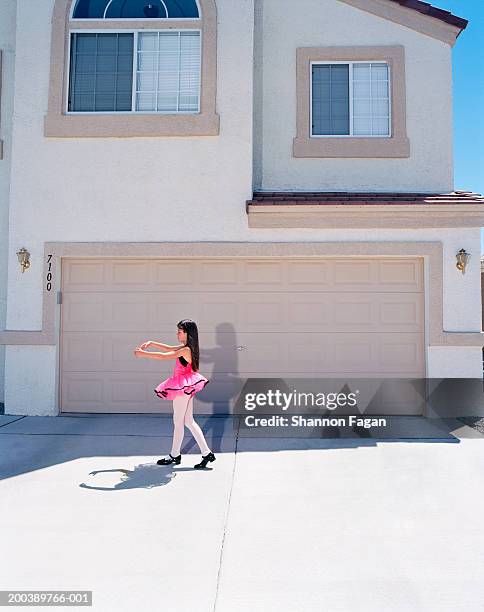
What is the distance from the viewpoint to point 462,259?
26.1ft

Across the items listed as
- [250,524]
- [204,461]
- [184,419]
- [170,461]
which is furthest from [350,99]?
[250,524]

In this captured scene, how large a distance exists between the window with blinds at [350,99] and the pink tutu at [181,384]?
17.3 ft

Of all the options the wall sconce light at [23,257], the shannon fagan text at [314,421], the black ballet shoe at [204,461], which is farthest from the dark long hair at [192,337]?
the wall sconce light at [23,257]

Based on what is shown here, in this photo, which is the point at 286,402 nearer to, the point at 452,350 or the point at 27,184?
the point at 452,350

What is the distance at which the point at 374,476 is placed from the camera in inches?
208

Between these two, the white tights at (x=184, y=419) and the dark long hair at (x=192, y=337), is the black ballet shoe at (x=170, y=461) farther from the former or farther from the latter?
the dark long hair at (x=192, y=337)

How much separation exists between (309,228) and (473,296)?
279 centimetres

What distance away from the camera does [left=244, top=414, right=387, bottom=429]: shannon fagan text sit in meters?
7.63

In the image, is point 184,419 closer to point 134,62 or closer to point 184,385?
point 184,385

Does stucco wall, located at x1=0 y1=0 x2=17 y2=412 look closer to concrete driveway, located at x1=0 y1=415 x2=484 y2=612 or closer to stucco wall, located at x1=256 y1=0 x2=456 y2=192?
concrete driveway, located at x1=0 y1=415 x2=484 y2=612

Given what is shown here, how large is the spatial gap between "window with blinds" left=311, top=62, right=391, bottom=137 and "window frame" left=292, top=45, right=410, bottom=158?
0.09 m

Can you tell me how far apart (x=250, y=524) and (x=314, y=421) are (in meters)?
3.83

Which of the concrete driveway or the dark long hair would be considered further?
the dark long hair

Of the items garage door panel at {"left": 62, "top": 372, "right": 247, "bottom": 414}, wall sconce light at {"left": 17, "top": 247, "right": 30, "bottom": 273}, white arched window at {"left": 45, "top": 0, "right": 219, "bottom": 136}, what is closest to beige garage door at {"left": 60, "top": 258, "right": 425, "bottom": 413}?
garage door panel at {"left": 62, "top": 372, "right": 247, "bottom": 414}
